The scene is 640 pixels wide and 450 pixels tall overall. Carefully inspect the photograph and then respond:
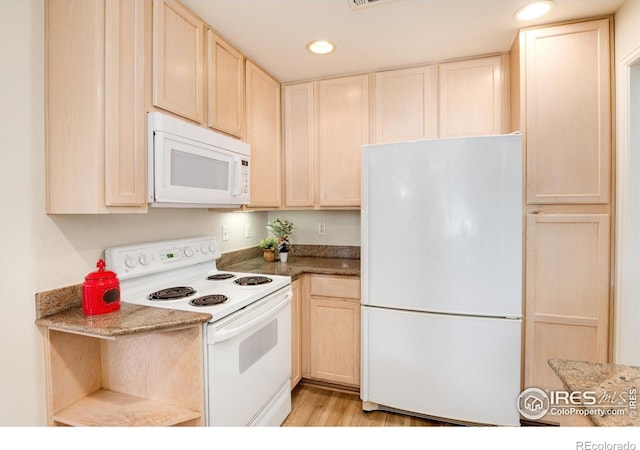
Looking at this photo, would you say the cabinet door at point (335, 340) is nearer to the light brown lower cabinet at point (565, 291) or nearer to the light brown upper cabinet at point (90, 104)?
the light brown lower cabinet at point (565, 291)

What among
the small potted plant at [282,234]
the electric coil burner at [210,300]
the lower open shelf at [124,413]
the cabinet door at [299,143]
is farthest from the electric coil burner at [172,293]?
the cabinet door at [299,143]

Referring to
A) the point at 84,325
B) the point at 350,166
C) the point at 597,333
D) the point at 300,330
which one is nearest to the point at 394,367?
the point at 300,330

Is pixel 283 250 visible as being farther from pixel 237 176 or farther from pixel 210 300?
pixel 210 300

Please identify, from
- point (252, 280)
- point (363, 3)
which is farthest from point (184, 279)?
point (363, 3)

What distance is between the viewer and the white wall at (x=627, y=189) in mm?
1552

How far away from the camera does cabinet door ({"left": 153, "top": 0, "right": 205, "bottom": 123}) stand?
1432mm

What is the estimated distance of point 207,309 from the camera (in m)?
1.35

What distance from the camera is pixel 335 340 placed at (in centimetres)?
218

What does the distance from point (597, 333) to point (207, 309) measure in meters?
2.03

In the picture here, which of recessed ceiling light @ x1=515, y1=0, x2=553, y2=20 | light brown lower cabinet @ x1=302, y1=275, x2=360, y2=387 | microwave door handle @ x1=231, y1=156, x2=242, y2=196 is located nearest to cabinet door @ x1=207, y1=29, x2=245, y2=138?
microwave door handle @ x1=231, y1=156, x2=242, y2=196

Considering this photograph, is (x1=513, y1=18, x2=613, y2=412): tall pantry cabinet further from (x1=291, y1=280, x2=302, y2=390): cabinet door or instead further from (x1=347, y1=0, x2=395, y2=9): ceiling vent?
(x1=291, y1=280, x2=302, y2=390): cabinet door

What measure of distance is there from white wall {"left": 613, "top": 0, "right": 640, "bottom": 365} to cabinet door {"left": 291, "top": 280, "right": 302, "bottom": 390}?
5.86ft

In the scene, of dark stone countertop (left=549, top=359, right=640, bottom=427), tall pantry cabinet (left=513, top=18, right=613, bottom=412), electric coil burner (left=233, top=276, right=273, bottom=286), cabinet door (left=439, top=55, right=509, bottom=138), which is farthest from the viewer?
cabinet door (left=439, top=55, right=509, bottom=138)

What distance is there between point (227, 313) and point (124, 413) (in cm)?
57
